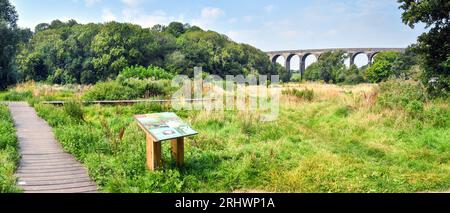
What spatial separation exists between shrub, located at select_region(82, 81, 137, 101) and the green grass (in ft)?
20.1

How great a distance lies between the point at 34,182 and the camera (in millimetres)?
5164

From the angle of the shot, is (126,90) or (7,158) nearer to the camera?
(7,158)

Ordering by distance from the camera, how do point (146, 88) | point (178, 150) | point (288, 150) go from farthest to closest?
point (146, 88) → point (288, 150) → point (178, 150)

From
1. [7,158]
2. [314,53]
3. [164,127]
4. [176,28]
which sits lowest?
[7,158]

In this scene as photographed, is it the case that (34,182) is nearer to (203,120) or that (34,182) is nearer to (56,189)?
(56,189)

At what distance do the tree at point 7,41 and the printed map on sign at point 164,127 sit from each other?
1984 centimetres

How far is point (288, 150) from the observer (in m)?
7.18

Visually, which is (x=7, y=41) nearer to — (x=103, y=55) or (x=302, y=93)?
(x=103, y=55)

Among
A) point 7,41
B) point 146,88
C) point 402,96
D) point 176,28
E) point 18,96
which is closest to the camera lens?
point 402,96

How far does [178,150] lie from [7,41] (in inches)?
822

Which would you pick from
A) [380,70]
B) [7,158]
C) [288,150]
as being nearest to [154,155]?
[7,158]

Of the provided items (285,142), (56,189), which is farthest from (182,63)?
(56,189)

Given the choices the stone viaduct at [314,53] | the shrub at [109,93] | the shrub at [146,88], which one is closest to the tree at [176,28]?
the stone viaduct at [314,53]
